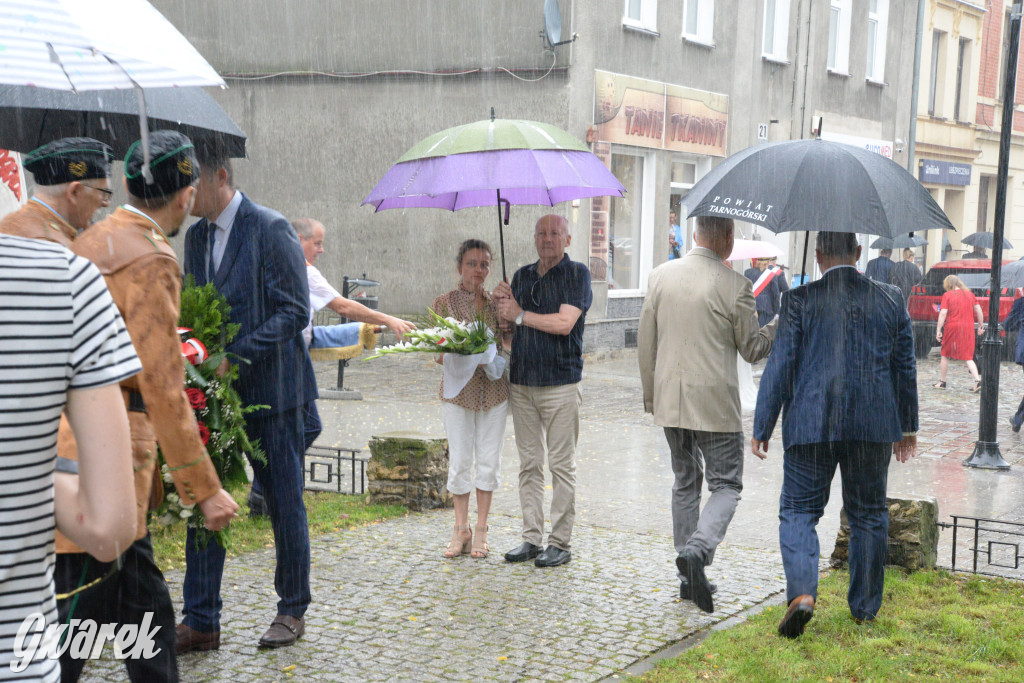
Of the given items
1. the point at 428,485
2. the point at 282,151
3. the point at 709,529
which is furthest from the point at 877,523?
the point at 282,151

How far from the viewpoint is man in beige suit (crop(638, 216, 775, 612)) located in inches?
224

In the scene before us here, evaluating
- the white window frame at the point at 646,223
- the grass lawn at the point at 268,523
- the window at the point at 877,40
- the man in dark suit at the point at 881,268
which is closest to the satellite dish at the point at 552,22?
the white window frame at the point at 646,223

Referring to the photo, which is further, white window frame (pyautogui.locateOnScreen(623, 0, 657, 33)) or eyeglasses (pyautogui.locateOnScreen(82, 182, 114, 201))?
white window frame (pyautogui.locateOnScreen(623, 0, 657, 33))

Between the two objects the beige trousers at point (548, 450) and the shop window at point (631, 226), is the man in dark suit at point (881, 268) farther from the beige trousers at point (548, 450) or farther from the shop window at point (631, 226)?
the beige trousers at point (548, 450)

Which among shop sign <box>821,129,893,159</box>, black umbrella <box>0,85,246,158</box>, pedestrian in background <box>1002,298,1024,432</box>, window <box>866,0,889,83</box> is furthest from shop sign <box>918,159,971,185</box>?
black umbrella <box>0,85,246,158</box>

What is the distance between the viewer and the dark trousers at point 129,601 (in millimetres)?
2734

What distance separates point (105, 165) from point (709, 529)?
3.43m

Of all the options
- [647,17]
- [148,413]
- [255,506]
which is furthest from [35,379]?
[647,17]

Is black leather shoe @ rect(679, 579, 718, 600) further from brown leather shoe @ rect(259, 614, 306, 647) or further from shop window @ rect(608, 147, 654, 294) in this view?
shop window @ rect(608, 147, 654, 294)

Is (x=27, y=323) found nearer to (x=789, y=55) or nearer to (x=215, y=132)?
(x=215, y=132)

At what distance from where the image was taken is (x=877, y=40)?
94.8 ft

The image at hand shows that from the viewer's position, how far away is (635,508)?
8.05m

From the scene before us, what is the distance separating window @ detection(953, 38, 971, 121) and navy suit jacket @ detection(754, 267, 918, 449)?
31.2 metres

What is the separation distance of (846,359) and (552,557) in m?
2.14
